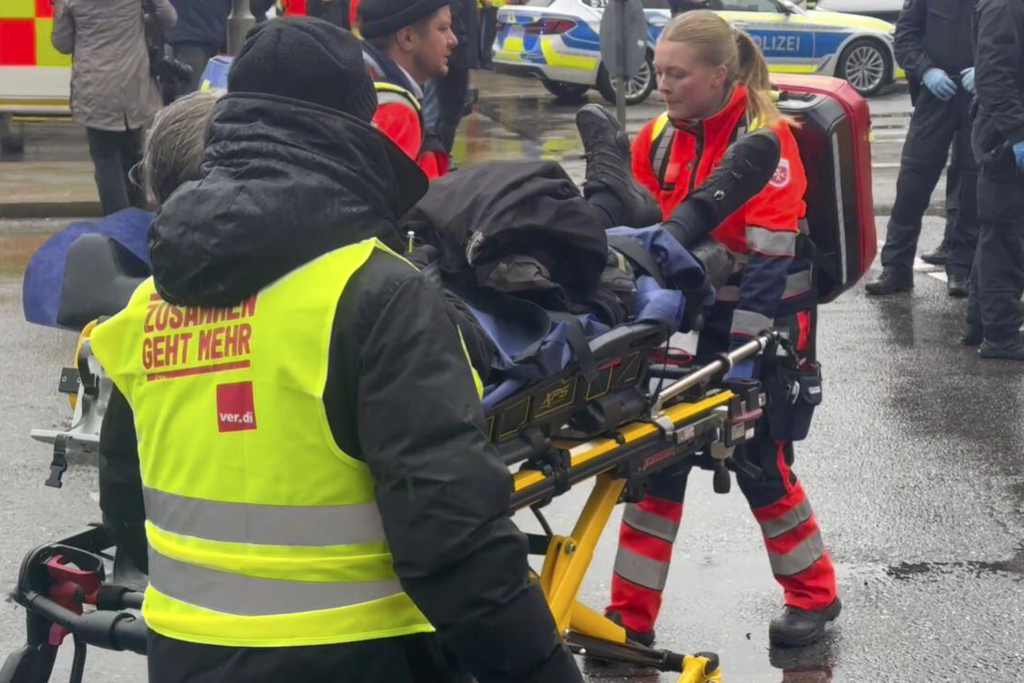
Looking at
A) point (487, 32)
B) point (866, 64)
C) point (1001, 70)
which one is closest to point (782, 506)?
point (1001, 70)

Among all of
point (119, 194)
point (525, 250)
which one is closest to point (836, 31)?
point (119, 194)

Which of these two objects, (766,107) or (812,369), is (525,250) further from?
(812,369)

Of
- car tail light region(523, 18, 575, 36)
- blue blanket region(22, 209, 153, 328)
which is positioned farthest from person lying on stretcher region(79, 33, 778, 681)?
car tail light region(523, 18, 575, 36)

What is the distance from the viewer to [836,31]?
62.1ft

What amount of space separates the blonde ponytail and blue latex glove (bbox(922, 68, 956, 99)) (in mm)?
4871

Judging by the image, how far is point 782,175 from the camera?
4.36 meters

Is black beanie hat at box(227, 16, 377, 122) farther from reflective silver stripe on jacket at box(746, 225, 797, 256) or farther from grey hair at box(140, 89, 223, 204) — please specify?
reflective silver stripe on jacket at box(746, 225, 797, 256)

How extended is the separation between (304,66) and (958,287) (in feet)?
24.9

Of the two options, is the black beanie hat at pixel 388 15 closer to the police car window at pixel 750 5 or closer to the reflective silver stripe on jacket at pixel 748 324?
the reflective silver stripe on jacket at pixel 748 324

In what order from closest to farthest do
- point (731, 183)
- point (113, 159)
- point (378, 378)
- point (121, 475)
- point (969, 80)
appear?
point (378, 378) → point (121, 475) → point (731, 183) → point (969, 80) → point (113, 159)

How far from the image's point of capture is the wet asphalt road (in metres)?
4.73

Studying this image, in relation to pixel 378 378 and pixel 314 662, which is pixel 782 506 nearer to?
pixel 314 662

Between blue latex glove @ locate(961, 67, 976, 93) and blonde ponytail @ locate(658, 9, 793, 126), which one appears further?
blue latex glove @ locate(961, 67, 976, 93)

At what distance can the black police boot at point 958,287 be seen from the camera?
935 centimetres
